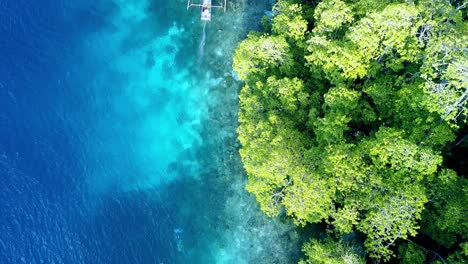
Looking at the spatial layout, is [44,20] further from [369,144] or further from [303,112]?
[369,144]

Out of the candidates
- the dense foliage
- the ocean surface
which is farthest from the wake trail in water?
the dense foliage

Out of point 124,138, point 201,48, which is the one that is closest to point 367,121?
point 201,48

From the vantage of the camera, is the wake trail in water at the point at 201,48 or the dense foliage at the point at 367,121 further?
the wake trail in water at the point at 201,48

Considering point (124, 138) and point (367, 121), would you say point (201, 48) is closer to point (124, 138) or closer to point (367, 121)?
point (124, 138)

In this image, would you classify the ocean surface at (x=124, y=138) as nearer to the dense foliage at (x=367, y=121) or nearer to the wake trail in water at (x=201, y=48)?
the wake trail in water at (x=201, y=48)

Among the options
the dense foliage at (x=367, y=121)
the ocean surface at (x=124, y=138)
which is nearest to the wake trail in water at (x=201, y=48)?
the ocean surface at (x=124, y=138)

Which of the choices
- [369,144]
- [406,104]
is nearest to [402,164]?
[369,144]
